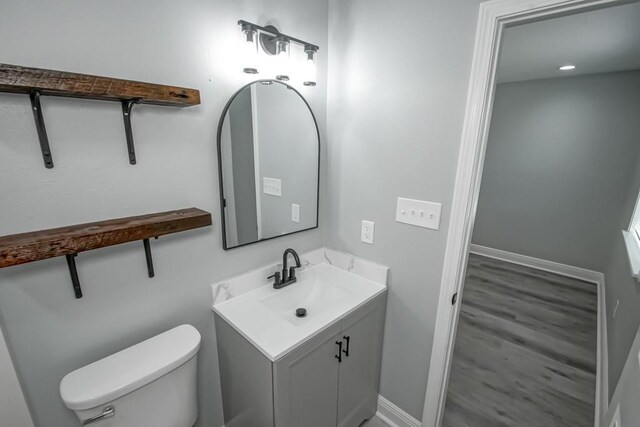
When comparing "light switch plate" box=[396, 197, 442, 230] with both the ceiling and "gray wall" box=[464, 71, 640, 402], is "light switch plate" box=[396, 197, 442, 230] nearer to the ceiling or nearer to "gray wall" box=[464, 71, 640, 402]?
the ceiling

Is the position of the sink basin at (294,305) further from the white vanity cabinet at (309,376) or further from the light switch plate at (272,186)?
the light switch plate at (272,186)

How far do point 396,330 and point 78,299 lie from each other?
4.98 ft

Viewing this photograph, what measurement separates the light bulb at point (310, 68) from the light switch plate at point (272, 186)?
0.55m

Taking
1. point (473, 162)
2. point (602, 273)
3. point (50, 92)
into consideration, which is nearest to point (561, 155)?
point (602, 273)

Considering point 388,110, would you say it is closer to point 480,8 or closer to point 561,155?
point 480,8

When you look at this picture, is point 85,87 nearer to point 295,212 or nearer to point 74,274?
point 74,274

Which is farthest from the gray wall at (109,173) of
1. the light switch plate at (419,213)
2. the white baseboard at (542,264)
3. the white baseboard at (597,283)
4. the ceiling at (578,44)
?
the white baseboard at (542,264)

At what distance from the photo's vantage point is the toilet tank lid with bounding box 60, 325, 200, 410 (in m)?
0.87

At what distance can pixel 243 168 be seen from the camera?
138cm

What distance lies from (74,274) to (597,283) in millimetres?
5070

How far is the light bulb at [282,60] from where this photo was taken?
1.31m

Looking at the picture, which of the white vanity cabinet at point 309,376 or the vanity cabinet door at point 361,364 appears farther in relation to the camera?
the vanity cabinet door at point 361,364

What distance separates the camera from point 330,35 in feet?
5.18

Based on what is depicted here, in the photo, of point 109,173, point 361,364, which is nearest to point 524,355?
point 361,364
